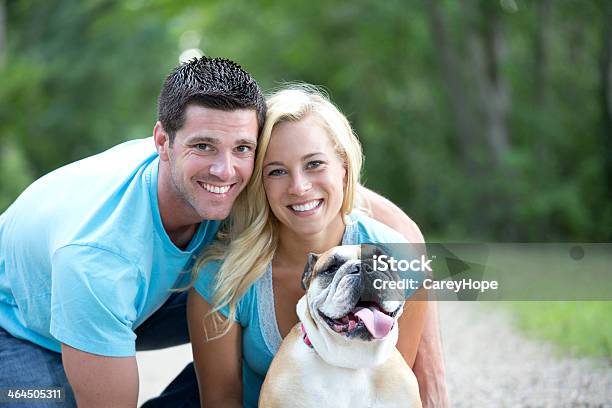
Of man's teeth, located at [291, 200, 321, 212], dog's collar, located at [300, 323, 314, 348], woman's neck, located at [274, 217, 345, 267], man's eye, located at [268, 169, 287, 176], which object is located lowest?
dog's collar, located at [300, 323, 314, 348]

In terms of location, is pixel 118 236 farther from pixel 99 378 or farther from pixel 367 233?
pixel 367 233

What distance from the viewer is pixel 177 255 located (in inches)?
132

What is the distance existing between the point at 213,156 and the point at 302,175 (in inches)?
15.6

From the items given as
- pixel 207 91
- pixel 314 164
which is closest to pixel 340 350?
pixel 314 164

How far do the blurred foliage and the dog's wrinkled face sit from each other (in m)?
10.3

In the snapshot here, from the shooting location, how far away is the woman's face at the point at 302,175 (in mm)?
3244

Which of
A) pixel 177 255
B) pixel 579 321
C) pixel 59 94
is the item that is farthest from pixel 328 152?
pixel 59 94

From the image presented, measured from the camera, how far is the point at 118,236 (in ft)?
10.4

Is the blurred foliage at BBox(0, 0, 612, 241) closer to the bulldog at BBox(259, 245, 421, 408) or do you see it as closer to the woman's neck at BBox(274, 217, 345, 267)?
the woman's neck at BBox(274, 217, 345, 267)

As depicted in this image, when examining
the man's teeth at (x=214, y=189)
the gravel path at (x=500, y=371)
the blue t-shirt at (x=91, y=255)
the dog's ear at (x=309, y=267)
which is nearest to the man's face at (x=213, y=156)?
the man's teeth at (x=214, y=189)

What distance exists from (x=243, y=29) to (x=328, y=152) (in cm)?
1837

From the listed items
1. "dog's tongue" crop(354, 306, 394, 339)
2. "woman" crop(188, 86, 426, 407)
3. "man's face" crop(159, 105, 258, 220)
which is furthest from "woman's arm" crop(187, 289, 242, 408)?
"dog's tongue" crop(354, 306, 394, 339)

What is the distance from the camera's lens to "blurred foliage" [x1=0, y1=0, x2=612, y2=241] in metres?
14.0

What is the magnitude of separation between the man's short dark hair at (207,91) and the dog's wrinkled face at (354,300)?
78 cm
